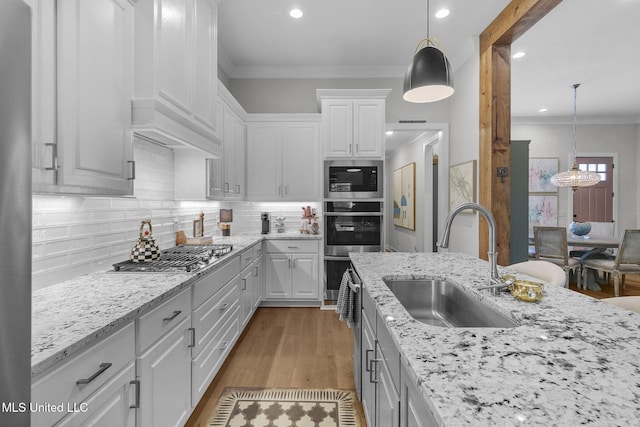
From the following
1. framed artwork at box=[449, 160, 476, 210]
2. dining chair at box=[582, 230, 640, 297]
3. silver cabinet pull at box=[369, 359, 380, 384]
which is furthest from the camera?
dining chair at box=[582, 230, 640, 297]

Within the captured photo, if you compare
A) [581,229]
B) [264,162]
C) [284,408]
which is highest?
[264,162]

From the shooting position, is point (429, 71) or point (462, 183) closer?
point (429, 71)

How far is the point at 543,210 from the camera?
19.7 feet

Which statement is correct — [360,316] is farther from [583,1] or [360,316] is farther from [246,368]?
[583,1]

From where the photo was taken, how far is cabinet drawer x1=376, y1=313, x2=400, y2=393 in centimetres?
97

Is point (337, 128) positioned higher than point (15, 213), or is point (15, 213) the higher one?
point (337, 128)

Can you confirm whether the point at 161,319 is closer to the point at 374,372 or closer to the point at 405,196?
the point at 374,372

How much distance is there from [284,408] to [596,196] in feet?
23.7

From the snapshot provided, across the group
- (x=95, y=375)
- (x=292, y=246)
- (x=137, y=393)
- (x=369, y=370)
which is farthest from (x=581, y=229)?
(x=95, y=375)

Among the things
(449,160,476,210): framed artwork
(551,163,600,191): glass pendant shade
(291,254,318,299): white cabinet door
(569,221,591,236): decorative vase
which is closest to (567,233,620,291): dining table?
(569,221,591,236): decorative vase

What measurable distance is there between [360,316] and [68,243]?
160cm

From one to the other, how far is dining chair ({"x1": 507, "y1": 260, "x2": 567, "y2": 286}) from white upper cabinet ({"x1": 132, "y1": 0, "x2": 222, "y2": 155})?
7.43ft

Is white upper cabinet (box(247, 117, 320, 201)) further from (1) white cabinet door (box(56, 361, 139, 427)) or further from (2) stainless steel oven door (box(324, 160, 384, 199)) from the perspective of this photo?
(1) white cabinet door (box(56, 361, 139, 427))

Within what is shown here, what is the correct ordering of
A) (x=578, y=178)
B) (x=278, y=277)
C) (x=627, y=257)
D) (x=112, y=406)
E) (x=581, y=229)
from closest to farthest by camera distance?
(x=112, y=406)
(x=278, y=277)
(x=627, y=257)
(x=578, y=178)
(x=581, y=229)
